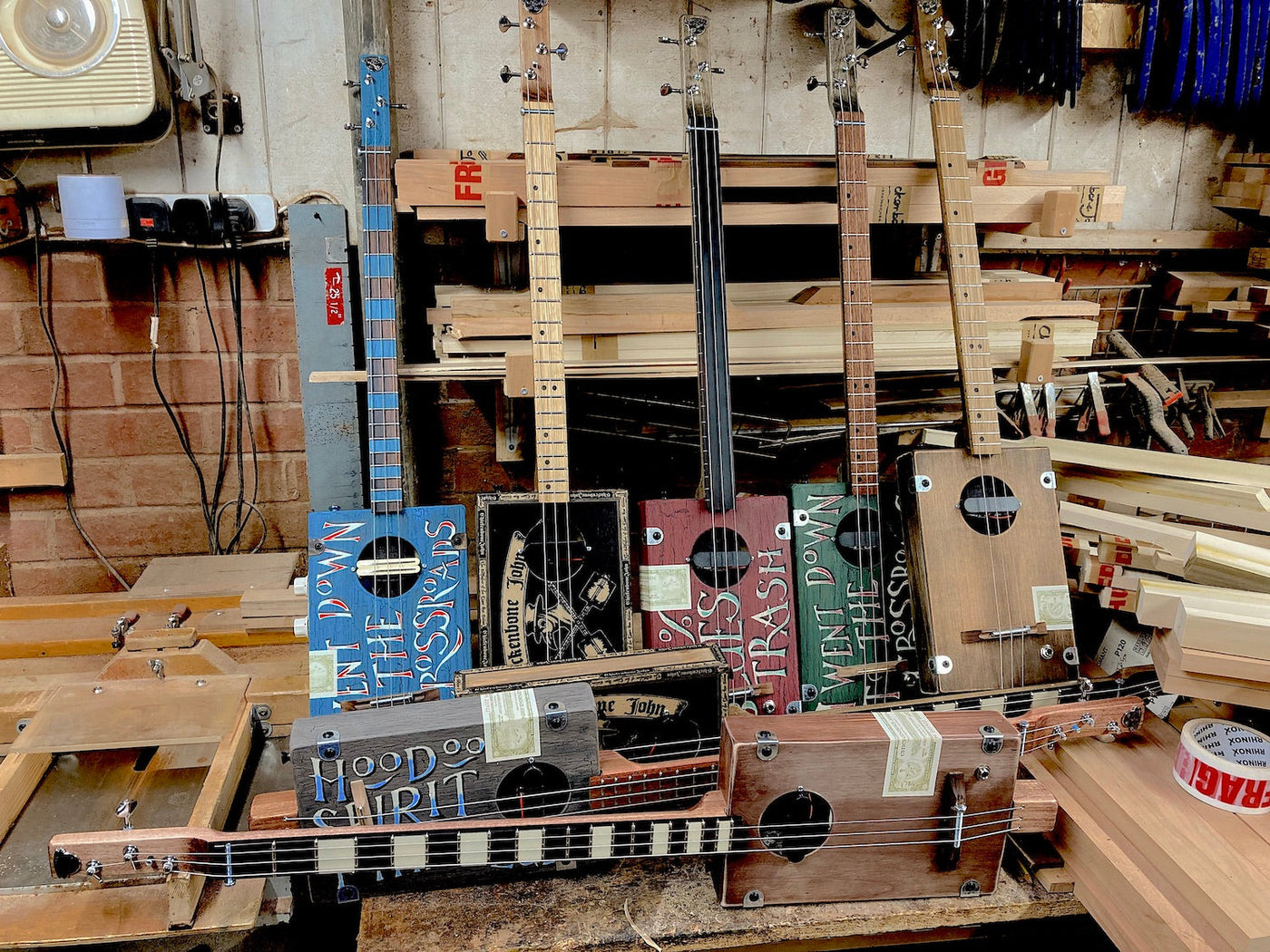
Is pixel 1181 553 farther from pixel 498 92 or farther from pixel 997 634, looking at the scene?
pixel 498 92

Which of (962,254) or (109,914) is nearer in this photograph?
(109,914)

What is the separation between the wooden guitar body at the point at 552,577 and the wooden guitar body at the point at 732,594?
0.22 ft

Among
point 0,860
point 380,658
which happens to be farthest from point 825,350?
point 0,860

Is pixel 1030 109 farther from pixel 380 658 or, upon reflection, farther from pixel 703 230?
pixel 380 658

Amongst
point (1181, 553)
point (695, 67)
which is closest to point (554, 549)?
point (695, 67)

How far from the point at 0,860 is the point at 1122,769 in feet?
6.28

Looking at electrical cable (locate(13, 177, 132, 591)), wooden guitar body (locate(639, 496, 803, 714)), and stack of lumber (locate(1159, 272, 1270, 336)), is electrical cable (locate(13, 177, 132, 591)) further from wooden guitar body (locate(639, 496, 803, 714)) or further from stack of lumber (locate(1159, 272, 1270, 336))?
stack of lumber (locate(1159, 272, 1270, 336))

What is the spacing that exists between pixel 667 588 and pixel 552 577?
245 millimetres

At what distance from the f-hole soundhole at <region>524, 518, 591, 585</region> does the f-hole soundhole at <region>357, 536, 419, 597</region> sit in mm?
253

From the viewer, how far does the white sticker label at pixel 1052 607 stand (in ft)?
6.45

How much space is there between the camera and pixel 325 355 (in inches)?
87.0

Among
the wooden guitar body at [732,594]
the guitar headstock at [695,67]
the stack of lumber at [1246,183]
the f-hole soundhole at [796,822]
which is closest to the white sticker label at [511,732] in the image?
the f-hole soundhole at [796,822]

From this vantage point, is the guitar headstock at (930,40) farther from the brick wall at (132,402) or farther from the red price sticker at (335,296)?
the brick wall at (132,402)

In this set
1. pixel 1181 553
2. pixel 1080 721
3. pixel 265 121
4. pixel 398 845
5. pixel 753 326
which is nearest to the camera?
pixel 398 845
